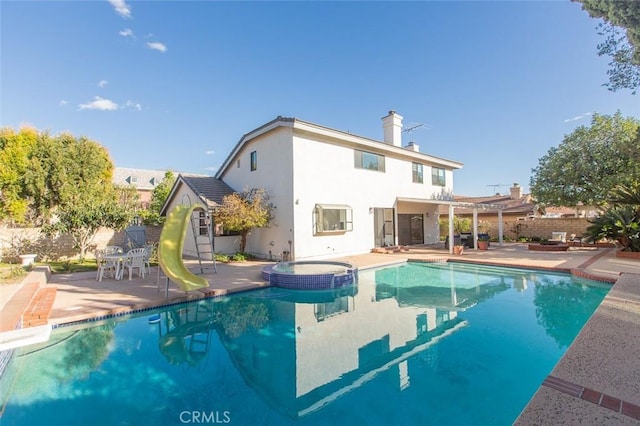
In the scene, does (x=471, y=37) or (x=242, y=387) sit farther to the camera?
(x=471, y=37)

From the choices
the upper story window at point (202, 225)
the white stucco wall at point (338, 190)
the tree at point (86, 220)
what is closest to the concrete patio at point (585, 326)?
the white stucco wall at point (338, 190)

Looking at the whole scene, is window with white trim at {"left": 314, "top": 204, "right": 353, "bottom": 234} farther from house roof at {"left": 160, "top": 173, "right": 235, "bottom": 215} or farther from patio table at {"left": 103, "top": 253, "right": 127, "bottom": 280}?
patio table at {"left": 103, "top": 253, "right": 127, "bottom": 280}

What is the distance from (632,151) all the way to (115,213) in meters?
23.1

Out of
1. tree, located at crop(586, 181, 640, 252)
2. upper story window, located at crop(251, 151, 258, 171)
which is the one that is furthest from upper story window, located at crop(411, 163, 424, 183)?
upper story window, located at crop(251, 151, 258, 171)

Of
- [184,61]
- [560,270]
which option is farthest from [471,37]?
[184,61]

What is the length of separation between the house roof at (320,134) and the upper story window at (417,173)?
22.2 inches

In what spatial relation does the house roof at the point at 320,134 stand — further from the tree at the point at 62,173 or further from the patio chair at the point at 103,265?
the tree at the point at 62,173

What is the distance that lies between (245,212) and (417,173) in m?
14.4

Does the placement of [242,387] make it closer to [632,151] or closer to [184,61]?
[632,151]

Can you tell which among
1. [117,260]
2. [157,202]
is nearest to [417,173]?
[117,260]

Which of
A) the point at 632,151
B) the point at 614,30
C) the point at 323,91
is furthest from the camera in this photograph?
the point at 323,91

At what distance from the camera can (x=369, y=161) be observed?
64.7ft

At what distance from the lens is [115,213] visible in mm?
16375

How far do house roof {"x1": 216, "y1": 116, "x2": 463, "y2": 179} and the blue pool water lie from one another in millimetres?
9363
